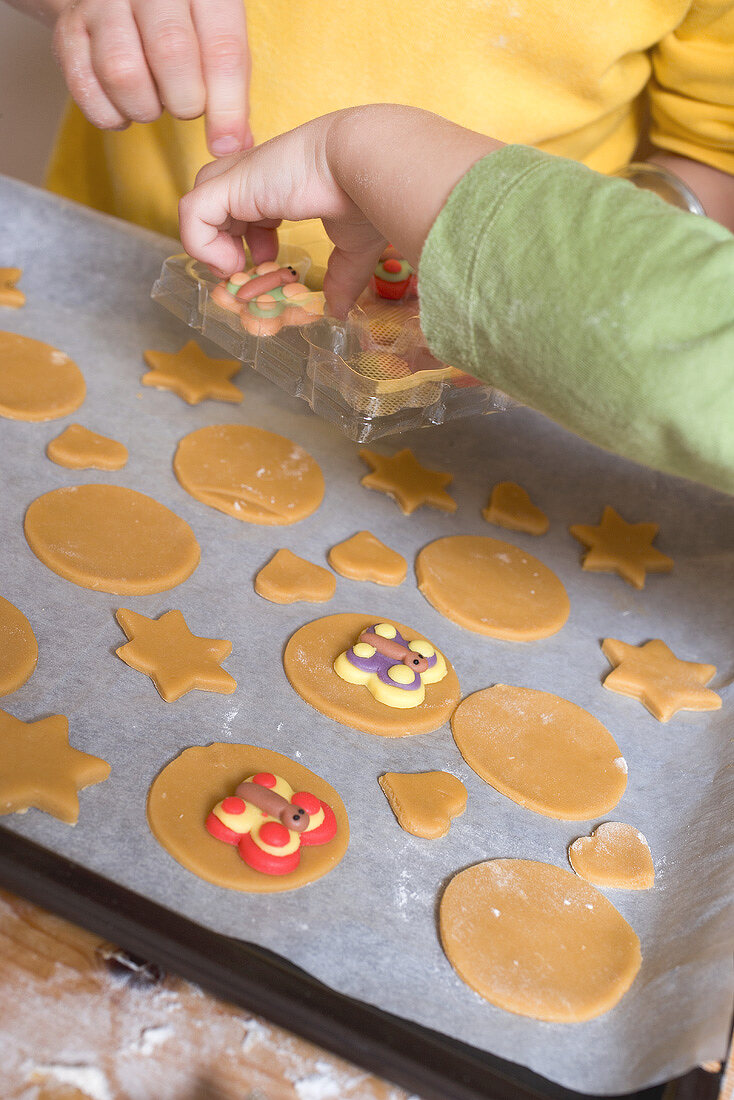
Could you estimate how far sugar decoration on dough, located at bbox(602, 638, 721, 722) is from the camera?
677 mm

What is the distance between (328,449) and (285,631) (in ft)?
0.76

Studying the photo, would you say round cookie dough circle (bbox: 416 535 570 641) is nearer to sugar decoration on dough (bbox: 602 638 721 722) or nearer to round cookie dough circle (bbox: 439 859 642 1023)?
sugar decoration on dough (bbox: 602 638 721 722)

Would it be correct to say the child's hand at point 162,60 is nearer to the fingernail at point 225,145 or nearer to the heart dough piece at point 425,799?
the fingernail at point 225,145

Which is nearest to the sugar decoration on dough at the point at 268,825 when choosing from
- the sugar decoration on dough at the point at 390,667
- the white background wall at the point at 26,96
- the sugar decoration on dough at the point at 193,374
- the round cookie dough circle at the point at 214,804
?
the round cookie dough circle at the point at 214,804

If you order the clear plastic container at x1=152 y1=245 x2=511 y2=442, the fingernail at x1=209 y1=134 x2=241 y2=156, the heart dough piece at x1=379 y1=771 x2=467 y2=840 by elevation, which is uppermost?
the fingernail at x1=209 y1=134 x2=241 y2=156

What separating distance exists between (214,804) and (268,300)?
400 mm

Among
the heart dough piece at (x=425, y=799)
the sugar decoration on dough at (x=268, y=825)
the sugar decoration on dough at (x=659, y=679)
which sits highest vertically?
the sugar decoration on dough at (x=268, y=825)

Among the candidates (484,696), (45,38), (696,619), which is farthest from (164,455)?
(45,38)

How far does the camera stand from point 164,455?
0.78 metres

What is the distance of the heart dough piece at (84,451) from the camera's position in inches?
28.8

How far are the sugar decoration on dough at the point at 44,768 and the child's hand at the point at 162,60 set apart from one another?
0.48 metres

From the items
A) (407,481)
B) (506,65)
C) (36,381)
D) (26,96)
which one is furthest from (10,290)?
(26,96)

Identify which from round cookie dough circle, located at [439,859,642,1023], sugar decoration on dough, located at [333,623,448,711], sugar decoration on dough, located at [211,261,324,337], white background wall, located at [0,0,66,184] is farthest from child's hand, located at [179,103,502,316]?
white background wall, located at [0,0,66,184]

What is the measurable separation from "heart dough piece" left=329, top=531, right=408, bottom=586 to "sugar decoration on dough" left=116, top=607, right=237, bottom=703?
0.12 meters
